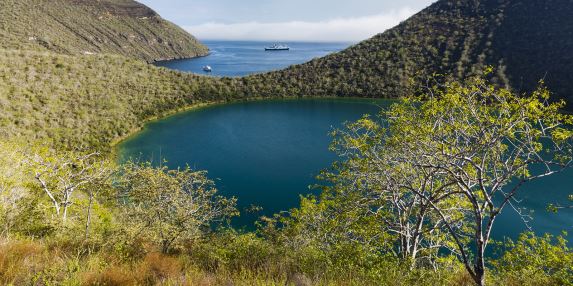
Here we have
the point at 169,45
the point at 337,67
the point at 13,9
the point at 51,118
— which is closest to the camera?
the point at 51,118

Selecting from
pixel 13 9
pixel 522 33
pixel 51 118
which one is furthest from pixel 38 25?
pixel 522 33

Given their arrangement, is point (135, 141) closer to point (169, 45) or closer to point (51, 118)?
point (51, 118)

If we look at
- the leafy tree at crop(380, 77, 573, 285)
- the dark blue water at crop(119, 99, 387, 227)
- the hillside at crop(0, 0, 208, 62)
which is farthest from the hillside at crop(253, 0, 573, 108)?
the leafy tree at crop(380, 77, 573, 285)

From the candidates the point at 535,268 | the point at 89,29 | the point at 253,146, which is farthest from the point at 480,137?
the point at 89,29

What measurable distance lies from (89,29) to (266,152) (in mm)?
123039

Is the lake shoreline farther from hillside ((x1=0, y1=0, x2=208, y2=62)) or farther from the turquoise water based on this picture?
hillside ((x1=0, y1=0, x2=208, y2=62))

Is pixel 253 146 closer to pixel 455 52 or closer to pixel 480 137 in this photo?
pixel 480 137

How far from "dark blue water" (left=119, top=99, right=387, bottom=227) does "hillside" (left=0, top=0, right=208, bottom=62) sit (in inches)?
1527

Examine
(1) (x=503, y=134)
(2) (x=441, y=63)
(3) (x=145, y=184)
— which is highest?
(2) (x=441, y=63)

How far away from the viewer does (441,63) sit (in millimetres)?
78938

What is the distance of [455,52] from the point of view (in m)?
80.0

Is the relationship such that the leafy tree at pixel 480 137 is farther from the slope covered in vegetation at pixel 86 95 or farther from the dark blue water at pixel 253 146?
the slope covered in vegetation at pixel 86 95

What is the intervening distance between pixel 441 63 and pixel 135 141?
227 feet

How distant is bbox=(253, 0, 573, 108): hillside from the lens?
227 ft
